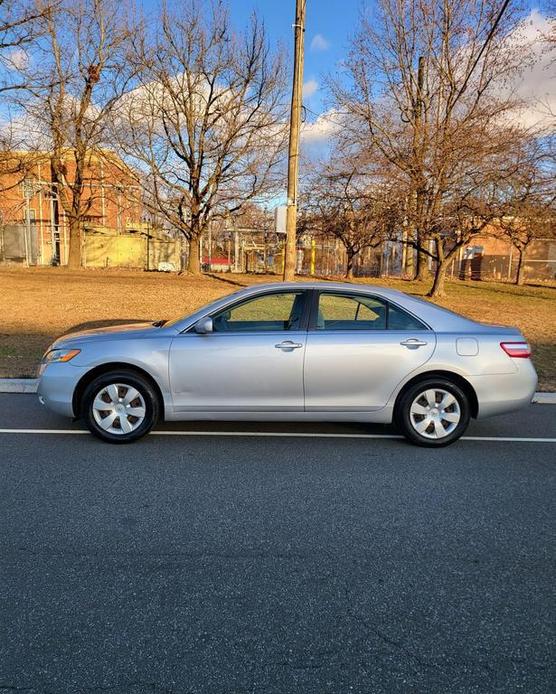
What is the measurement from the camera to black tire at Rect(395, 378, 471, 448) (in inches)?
197

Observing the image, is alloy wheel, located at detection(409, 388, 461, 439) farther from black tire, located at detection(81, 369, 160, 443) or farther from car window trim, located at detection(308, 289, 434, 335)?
black tire, located at detection(81, 369, 160, 443)

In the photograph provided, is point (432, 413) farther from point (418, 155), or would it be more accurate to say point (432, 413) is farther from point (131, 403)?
point (418, 155)

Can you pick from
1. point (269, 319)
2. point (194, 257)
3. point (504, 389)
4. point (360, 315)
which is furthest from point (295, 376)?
point (194, 257)

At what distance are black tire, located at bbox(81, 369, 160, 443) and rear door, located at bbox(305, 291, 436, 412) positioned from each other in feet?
5.00

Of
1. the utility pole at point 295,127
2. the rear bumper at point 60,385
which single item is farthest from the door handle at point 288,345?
the utility pole at point 295,127

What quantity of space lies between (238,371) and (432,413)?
1949 millimetres

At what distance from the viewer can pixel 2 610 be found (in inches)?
100.0

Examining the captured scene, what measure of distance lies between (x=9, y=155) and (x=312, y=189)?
1123cm

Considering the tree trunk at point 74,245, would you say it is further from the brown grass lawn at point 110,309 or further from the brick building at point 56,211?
the brown grass lawn at point 110,309

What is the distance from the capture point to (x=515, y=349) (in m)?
5.03

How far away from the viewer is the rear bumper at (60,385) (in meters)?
4.94

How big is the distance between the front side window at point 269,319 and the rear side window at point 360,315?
252 millimetres

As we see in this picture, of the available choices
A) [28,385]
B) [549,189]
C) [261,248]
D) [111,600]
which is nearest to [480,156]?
[549,189]

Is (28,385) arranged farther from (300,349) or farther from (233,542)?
(233,542)
